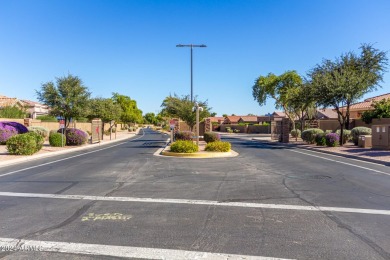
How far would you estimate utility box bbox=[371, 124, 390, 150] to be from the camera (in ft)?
79.5

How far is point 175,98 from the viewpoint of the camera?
32.1 meters

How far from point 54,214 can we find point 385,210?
266 inches

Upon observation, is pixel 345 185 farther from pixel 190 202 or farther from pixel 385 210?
pixel 190 202

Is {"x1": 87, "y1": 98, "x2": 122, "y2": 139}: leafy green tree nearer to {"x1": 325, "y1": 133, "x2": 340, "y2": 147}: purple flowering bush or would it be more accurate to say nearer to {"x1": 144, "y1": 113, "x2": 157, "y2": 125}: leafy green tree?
{"x1": 325, "y1": 133, "x2": 340, "y2": 147}: purple flowering bush

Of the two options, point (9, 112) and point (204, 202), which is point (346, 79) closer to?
point (204, 202)

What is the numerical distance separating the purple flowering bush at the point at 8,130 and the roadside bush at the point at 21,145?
33.6ft

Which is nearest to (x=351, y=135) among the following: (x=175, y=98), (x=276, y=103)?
(x=175, y=98)

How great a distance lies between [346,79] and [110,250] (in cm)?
2703

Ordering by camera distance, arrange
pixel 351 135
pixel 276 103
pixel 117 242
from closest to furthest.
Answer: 1. pixel 117 242
2. pixel 351 135
3. pixel 276 103

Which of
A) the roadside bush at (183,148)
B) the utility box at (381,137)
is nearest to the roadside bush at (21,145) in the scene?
the roadside bush at (183,148)

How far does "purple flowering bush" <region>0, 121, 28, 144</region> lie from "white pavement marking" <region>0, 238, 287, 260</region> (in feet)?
90.3

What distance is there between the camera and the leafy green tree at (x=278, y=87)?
53062 millimetres

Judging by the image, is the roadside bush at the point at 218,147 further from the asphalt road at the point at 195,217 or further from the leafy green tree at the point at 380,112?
the leafy green tree at the point at 380,112

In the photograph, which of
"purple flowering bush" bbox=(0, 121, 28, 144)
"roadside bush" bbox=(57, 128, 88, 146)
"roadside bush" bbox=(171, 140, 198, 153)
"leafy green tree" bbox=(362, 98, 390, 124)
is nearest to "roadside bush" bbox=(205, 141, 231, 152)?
"roadside bush" bbox=(171, 140, 198, 153)
